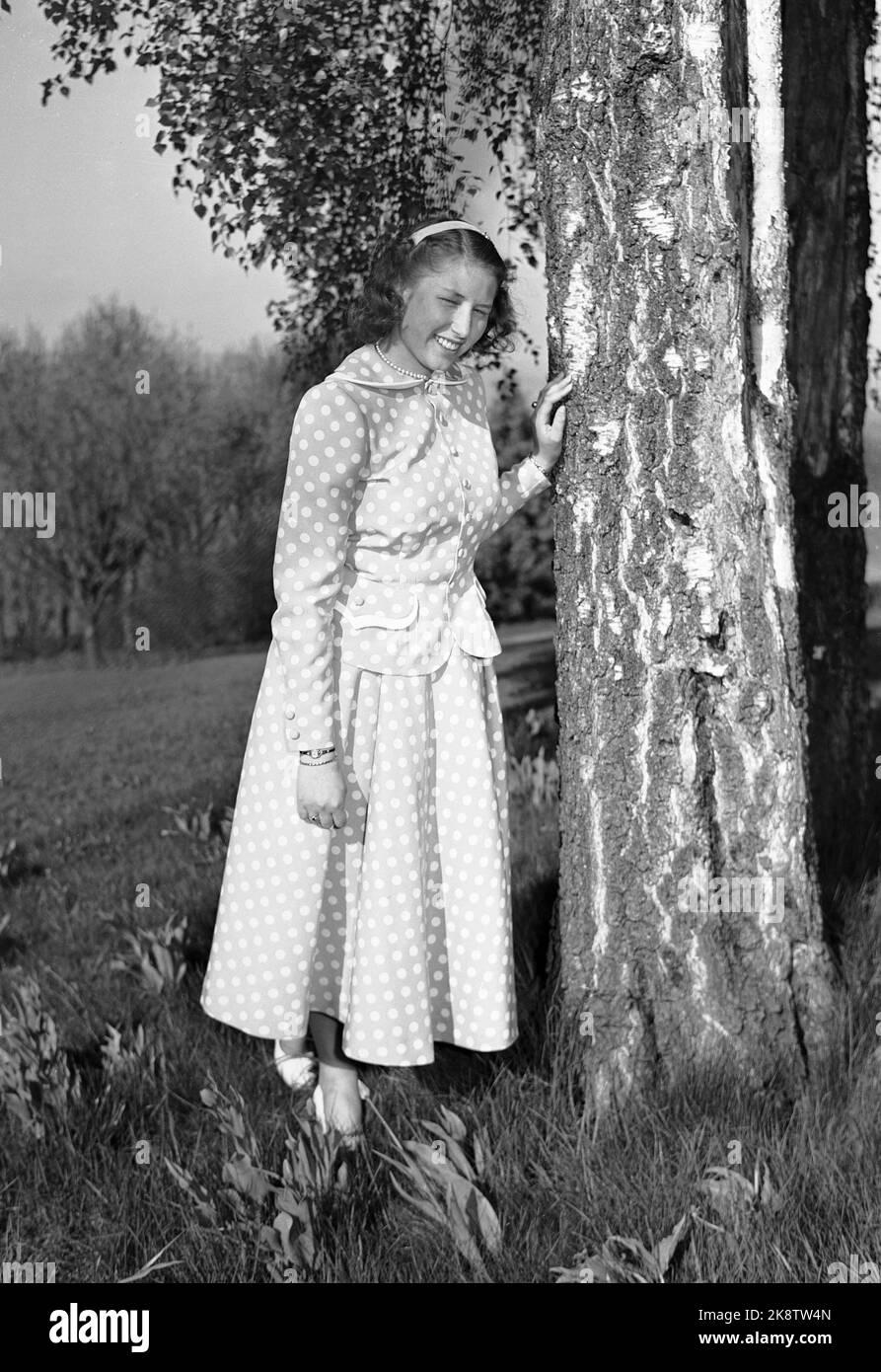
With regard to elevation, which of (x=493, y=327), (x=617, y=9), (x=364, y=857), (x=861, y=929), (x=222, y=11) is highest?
(x=222, y=11)

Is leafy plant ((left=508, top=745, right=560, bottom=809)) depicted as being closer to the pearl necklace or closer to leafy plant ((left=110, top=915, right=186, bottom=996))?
leafy plant ((left=110, top=915, right=186, bottom=996))

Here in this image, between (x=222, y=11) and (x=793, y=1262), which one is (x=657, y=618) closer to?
(x=793, y=1262)

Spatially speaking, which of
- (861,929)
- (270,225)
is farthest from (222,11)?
(861,929)

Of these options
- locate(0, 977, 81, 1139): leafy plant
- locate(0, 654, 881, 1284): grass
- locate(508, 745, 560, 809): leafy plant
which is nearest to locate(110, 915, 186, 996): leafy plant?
locate(0, 654, 881, 1284): grass

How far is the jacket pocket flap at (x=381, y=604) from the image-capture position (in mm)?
2383

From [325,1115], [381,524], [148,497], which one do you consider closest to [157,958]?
[325,1115]

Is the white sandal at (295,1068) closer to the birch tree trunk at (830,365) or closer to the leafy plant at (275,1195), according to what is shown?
the leafy plant at (275,1195)

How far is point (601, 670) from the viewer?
8.10ft

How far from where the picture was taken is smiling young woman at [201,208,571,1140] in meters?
2.33

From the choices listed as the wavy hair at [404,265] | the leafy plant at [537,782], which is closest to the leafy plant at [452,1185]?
the wavy hair at [404,265]

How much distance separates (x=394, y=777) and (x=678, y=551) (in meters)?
0.68

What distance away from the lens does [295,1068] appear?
2756mm

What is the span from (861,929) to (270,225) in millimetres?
2532

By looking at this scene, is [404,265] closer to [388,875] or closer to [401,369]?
[401,369]
